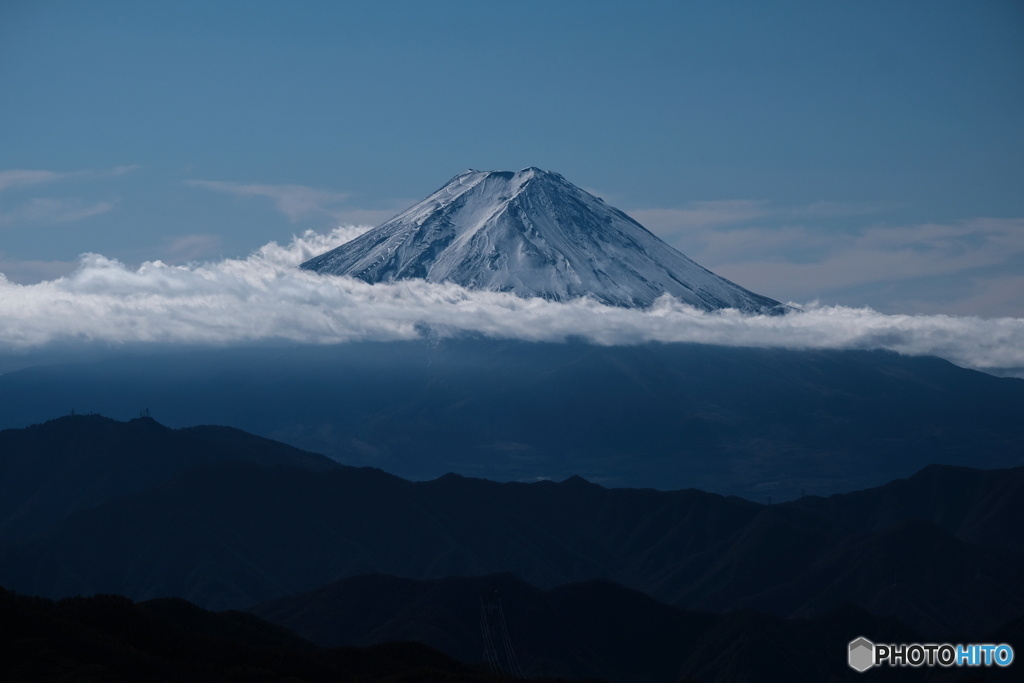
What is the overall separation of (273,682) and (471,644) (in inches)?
1497

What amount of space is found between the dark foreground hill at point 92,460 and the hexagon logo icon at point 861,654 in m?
75.7

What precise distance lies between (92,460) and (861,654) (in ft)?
307

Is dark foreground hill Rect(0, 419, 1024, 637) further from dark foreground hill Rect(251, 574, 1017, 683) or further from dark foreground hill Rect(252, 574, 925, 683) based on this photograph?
dark foreground hill Rect(252, 574, 925, 683)

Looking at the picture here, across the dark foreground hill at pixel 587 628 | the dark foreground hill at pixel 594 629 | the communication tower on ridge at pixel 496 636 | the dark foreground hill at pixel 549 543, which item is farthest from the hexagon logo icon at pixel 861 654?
the communication tower on ridge at pixel 496 636

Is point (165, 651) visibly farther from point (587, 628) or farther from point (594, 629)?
point (594, 629)

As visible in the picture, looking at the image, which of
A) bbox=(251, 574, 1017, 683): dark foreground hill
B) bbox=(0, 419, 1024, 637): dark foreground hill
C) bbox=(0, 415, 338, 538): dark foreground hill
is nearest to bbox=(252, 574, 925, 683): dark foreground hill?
bbox=(251, 574, 1017, 683): dark foreground hill

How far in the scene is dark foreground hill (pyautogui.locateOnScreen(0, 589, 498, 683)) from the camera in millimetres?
40938

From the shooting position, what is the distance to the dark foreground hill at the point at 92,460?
138375mm

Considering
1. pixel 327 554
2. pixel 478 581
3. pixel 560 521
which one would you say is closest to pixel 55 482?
pixel 327 554

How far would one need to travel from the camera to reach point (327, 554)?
124m

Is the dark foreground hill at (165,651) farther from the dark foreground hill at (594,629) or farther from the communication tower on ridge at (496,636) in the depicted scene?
the dark foreground hill at (594,629)

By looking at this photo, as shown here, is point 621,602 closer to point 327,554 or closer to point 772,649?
point 772,649

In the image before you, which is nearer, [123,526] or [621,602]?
[621,602]

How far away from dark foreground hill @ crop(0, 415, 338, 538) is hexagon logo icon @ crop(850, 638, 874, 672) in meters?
75.7
